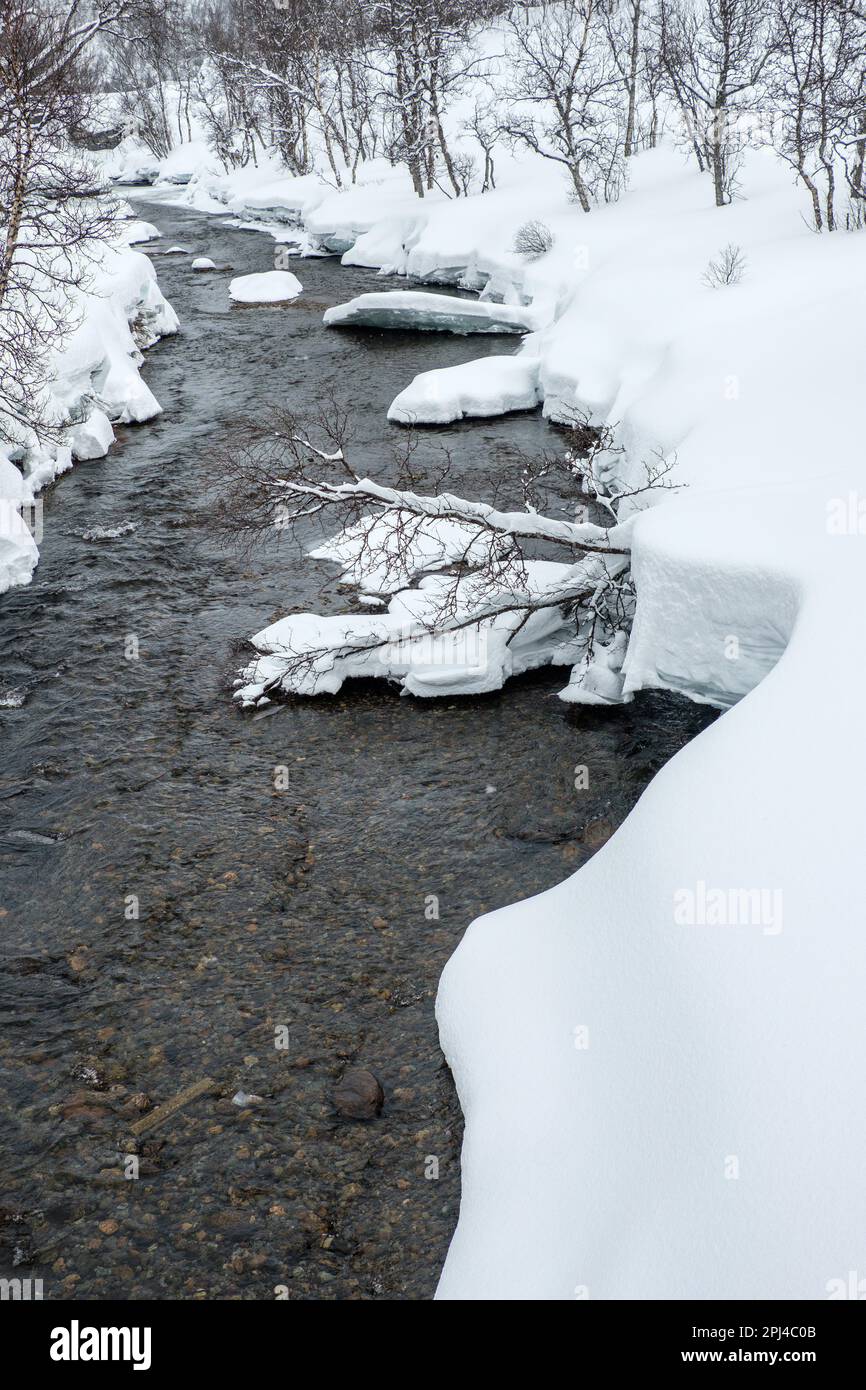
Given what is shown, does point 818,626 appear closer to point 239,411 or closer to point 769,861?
point 769,861

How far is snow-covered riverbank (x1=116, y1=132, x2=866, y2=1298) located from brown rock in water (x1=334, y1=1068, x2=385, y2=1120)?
50cm

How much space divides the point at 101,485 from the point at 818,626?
472 inches

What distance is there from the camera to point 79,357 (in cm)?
1752

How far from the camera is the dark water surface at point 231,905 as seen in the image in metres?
5.63

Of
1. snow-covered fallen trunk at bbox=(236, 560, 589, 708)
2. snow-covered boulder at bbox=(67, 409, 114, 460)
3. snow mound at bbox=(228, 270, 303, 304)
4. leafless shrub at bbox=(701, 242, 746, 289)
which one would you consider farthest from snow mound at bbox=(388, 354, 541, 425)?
snow mound at bbox=(228, 270, 303, 304)

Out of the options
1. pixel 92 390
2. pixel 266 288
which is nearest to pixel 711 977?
pixel 92 390

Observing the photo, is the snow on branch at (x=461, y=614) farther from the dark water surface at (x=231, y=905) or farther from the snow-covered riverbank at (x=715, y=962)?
the snow-covered riverbank at (x=715, y=962)

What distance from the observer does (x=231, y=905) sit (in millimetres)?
7918

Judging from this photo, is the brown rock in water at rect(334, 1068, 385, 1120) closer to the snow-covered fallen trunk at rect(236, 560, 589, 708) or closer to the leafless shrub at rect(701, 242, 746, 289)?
the snow-covered fallen trunk at rect(236, 560, 589, 708)

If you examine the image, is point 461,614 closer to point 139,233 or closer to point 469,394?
point 469,394

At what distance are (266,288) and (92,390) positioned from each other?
931 centimetres

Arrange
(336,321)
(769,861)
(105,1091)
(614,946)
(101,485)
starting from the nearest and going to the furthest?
(769,861), (614,946), (105,1091), (101,485), (336,321)

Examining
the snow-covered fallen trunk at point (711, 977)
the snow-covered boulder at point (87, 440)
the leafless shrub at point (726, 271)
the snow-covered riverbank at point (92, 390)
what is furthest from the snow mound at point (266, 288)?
the snow-covered fallen trunk at point (711, 977)
